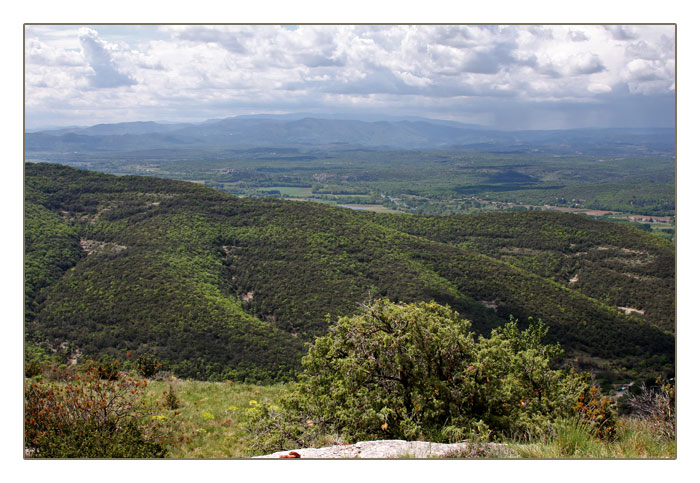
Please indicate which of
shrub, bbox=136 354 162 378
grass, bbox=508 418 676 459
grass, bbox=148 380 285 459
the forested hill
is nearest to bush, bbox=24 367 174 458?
grass, bbox=148 380 285 459

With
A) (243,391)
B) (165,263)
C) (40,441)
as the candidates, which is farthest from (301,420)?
(165,263)

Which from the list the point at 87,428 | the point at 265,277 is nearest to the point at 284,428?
the point at 87,428

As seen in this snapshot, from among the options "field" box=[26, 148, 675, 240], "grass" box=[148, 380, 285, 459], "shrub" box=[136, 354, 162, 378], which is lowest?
"shrub" box=[136, 354, 162, 378]

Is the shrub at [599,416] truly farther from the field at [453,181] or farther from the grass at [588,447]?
the field at [453,181]

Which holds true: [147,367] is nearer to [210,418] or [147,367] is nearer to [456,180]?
[210,418]

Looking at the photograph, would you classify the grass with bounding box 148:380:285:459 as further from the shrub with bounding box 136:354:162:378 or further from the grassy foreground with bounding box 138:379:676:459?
the shrub with bounding box 136:354:162:378

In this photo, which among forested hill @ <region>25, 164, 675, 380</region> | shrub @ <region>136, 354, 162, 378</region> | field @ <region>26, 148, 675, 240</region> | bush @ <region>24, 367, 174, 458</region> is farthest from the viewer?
field @ <region>26, 148, 675, 240</region>

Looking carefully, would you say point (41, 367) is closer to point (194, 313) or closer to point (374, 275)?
point (194, 313)
